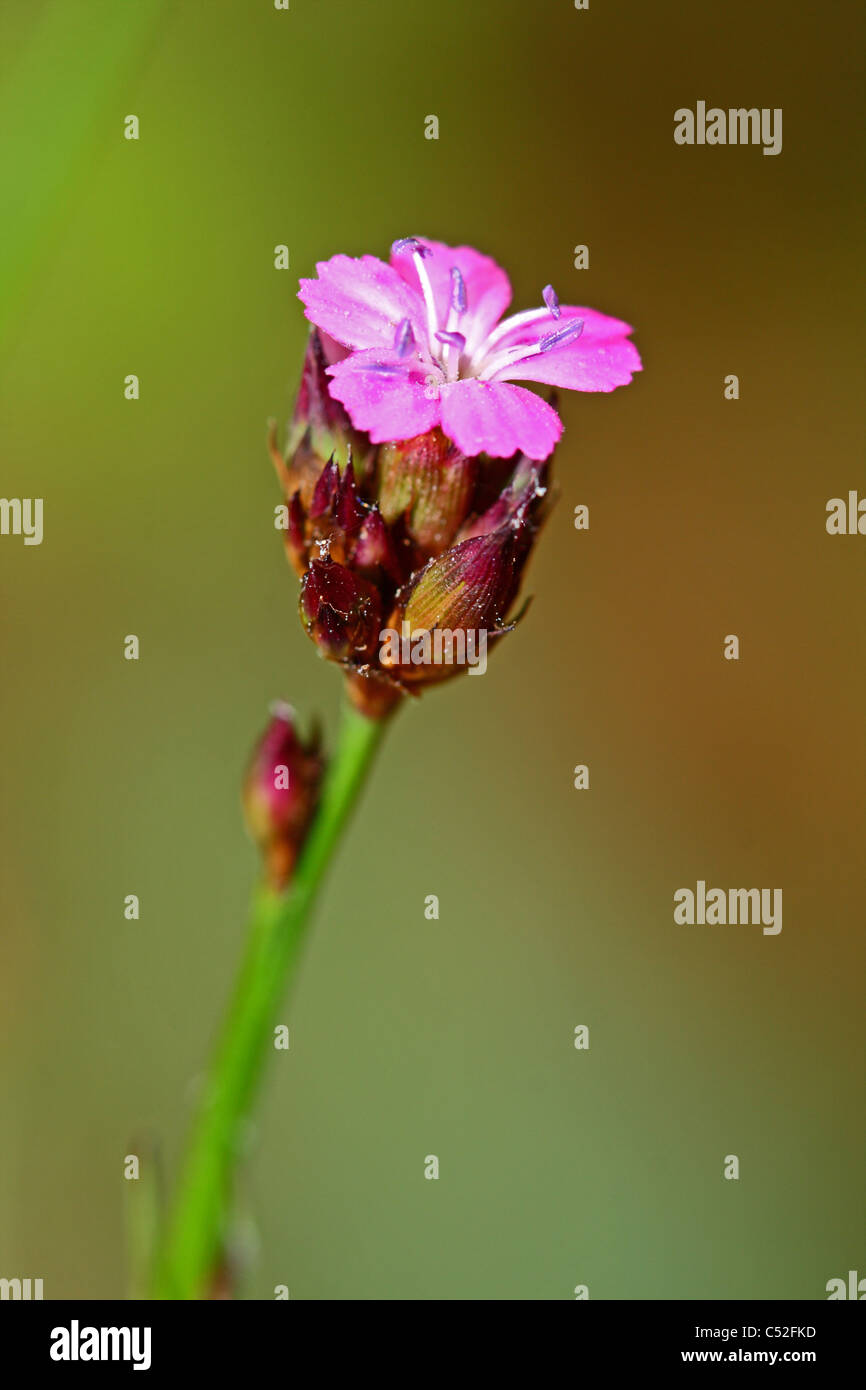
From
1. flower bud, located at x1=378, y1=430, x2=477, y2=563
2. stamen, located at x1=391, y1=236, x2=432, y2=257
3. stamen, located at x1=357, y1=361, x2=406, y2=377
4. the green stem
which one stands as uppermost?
stamen, located at x1=391, y1=236, x2=432, y2=257

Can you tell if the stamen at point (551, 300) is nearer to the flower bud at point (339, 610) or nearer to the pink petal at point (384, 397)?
the pink petal at point (384, 397)

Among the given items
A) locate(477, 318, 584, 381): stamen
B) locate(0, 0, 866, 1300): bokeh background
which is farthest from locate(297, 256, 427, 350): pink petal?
locate(0, 0, 866, 1300): bokeh background

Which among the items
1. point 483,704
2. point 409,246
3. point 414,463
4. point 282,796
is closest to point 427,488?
point 414,463

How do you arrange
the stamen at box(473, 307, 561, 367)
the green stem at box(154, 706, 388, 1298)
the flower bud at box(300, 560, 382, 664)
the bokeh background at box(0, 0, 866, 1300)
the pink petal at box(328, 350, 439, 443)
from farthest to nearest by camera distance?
the bokeh background at box(0, 0, 866, 1300)
the green stem at box(154, 706, 388, 1298)
the stamen at box(473, 307, 561, 367)
the flower bud at box(300, 560, 382, 664)
the pink petal at box(328, 350, 439, 443)

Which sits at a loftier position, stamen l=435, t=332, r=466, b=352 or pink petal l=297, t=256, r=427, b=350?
pink petal l=297, t=256, r=427, b=350

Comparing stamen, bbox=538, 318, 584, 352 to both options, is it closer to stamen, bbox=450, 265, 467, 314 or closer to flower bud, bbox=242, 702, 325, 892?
stamen, bbox=450, 265, 467, 314

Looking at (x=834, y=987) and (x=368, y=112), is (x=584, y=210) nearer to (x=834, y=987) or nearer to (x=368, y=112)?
(x=368, y=112)
